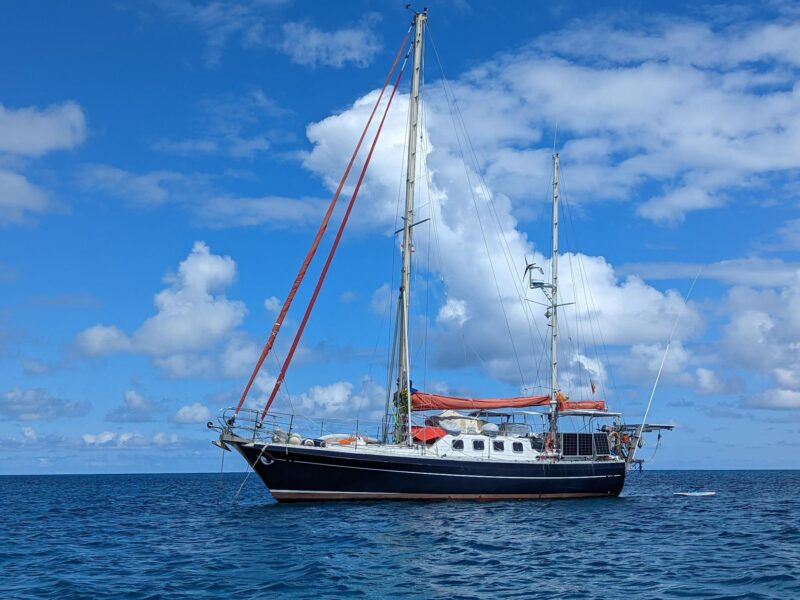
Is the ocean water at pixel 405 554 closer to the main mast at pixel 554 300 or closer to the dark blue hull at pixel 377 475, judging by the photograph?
the dark blue hull at pixel 377 475

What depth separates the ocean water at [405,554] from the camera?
1950cm

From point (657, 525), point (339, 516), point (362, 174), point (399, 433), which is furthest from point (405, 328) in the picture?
point (657, 525)

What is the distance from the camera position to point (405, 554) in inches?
940

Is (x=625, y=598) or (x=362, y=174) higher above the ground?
(x=362, y=174)

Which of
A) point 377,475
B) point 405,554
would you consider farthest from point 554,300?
point 405,554

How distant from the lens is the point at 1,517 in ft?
141

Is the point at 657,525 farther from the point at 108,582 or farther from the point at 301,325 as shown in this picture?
the point at 108,582

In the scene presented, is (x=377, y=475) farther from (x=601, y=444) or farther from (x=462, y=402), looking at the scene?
(x=601, y=444)

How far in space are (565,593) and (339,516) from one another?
49.9ft

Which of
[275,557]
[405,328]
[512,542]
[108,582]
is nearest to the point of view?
[108,582]

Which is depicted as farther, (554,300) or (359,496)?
(554,300)

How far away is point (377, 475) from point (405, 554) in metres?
13.0

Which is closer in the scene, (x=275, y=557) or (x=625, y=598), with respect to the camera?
(x=625, y=598)

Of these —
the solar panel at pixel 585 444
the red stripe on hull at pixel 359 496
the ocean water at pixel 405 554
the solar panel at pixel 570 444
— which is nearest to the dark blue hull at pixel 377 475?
the red stripe on hull at pixel 359 496
